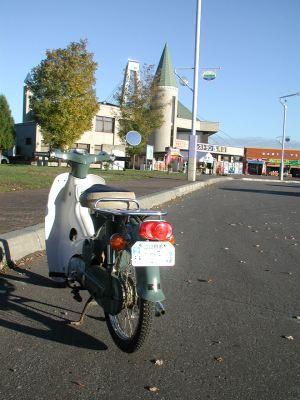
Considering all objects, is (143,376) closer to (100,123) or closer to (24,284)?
(24,284)

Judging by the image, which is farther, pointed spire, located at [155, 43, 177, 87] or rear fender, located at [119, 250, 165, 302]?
pointed spire, located at [155, 43, 177, 87]

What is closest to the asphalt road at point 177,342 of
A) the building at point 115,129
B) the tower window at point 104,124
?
the building at point 115,129

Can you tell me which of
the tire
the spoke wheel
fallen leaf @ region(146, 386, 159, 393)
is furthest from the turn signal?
fallen leaf @ region(146, 386, 159, 393)

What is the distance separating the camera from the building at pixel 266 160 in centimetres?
9481

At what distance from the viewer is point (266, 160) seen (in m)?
95.7

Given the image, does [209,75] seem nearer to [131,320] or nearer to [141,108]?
[141,108]

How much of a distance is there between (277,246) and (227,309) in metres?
4.16

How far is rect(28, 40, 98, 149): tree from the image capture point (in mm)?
34500

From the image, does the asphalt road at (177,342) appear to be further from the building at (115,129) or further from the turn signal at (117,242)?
the building at (115,129)

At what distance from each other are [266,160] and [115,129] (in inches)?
1687

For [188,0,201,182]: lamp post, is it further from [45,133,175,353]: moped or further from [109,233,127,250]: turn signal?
[109,233,127,250]: turn signal

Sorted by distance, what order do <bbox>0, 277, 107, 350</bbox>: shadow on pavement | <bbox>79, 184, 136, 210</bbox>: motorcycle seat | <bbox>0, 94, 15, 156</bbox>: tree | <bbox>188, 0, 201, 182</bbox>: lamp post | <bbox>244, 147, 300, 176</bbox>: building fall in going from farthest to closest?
<bbox>244, 147, 300, 176</bbox>: building
<bbox>0, 94, 15, 156</bbox>: tree
<bbox>188, 0, 201, 182</bbox>: lamp post
<bbox>79, 184, 136, 210</bbox>: motorcycle seat
<bbox>0, 277, 107, 350</bbox>: shadow on pavement

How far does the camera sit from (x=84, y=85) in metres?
35.1

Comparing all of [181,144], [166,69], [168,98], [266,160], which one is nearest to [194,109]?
[168,98]
